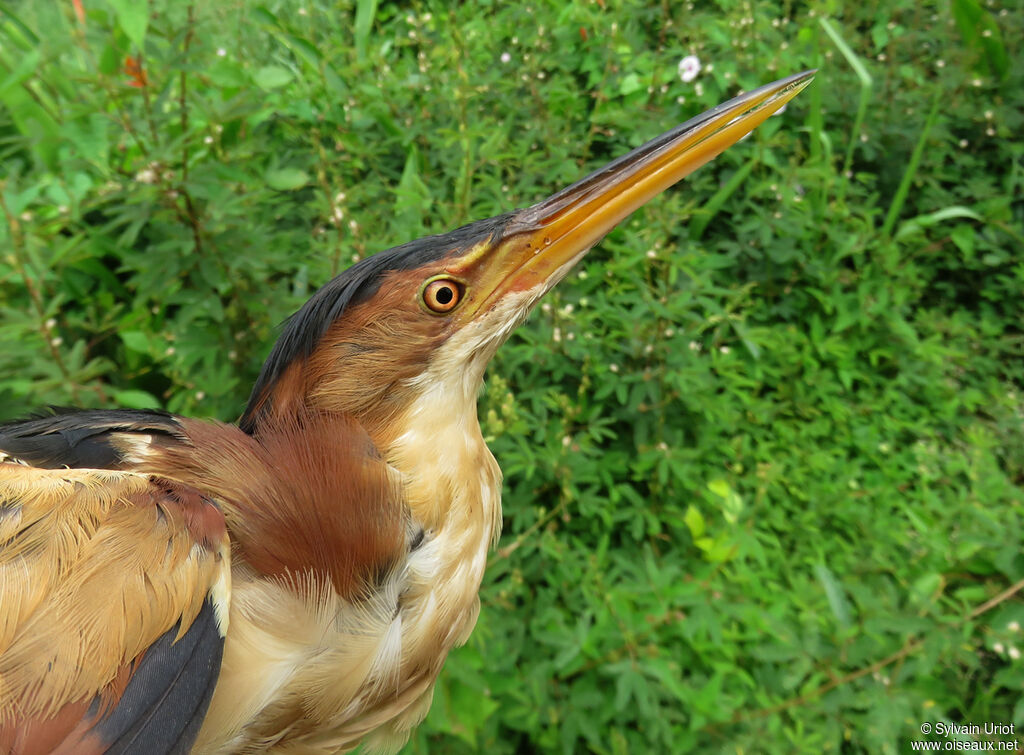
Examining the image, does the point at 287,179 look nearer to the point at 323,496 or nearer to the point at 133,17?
the point at 133,17

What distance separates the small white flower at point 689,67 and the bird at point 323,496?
1.53 meters

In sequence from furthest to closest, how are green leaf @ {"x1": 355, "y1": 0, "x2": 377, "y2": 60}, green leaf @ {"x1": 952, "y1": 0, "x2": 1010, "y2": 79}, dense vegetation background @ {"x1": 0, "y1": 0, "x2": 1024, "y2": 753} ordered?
1. green leaf @ {"x1": 952, "y1": 0, "x2": 1010, "y2": 79}
2. green leaf @ {"x1": 355, "y1": 0, "x2": 377, "y2": 60}
3. dense vegetation background @ {"x1": 0, "y1": 0, "x2": 1024, "y2": 753}

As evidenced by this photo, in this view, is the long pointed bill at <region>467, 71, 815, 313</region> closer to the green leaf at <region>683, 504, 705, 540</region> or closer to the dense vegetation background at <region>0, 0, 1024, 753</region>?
the dense vegetation background at <region>0, 0, 1024, 753</region>

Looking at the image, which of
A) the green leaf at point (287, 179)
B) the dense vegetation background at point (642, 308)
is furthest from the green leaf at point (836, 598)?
the green leaf at point (287, 179)

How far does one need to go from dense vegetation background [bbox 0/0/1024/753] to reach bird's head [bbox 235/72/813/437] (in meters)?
0.64

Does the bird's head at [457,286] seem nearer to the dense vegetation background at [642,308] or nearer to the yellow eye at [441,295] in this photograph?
the yellow eye at [441,295]

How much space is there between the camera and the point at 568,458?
1.87 m

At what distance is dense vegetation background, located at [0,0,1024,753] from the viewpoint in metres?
1.50

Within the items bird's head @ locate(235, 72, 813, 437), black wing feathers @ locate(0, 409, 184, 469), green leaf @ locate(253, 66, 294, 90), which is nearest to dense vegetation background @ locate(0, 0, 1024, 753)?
green leaf @ locate(253, 66, 294, 90)

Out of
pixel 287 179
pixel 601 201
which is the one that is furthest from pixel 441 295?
pixel 287 179

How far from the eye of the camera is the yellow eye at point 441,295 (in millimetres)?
938

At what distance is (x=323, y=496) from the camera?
89 centimetres

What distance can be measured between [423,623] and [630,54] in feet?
7.13

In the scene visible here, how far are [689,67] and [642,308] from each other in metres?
1.12
